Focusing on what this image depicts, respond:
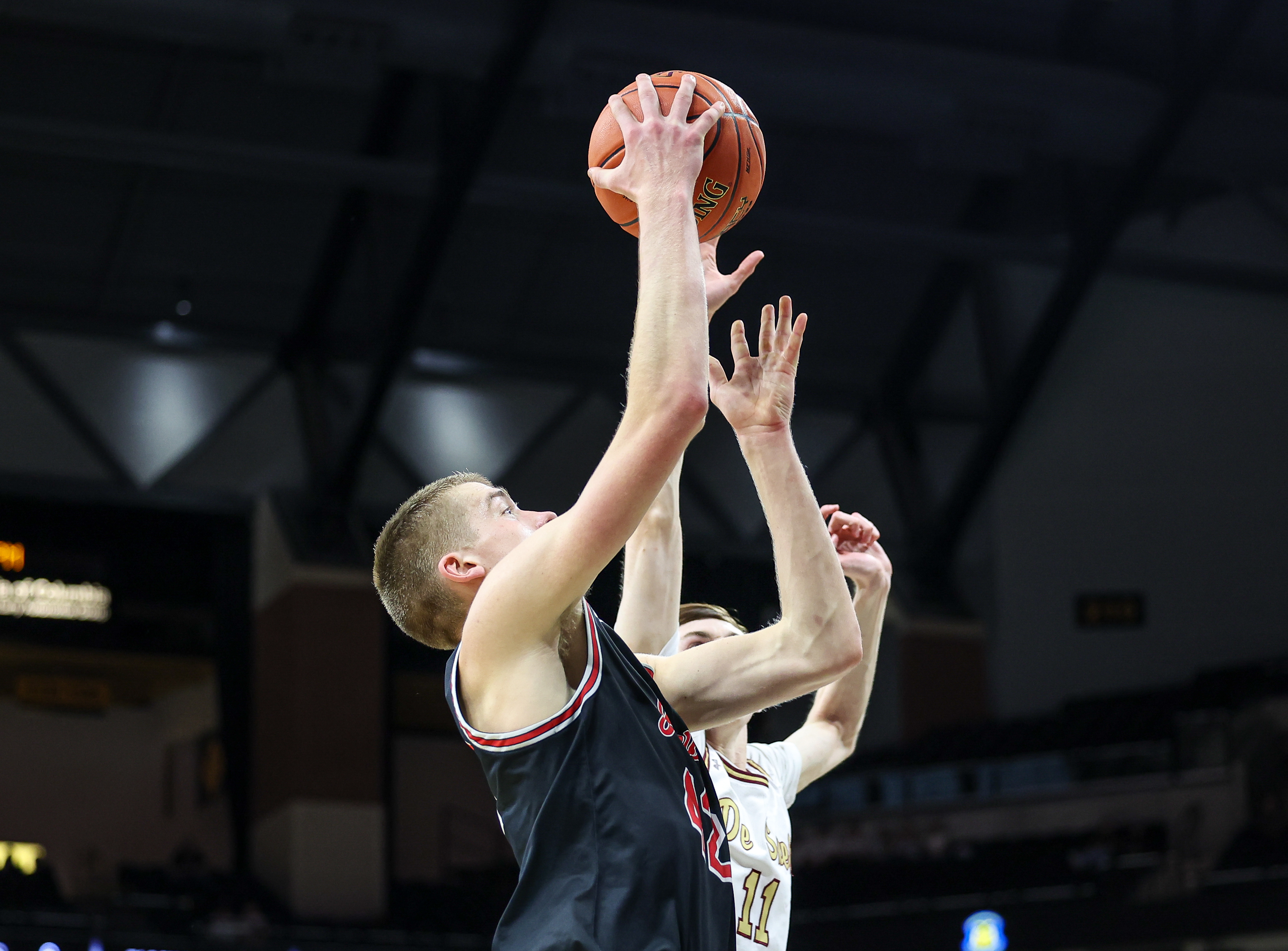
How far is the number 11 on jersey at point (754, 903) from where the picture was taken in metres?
3.31

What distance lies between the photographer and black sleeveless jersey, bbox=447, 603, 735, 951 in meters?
2.18

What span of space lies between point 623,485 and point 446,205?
1145 centimetres

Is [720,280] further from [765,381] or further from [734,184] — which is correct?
[734,184]

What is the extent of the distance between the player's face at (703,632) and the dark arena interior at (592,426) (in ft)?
28.9

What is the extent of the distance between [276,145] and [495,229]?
2189mm

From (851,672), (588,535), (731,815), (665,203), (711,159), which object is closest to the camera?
(588,535)

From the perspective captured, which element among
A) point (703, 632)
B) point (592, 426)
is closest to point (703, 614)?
point (703, 632)

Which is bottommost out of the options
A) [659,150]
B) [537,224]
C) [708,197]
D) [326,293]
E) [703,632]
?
[703,632]

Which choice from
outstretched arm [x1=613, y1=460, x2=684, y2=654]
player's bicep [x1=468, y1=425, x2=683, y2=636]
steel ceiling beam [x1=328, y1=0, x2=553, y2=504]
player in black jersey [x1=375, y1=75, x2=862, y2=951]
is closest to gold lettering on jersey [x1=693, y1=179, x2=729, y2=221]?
player in black jersey [x1=375, y1=75, x2=862, y2=951]

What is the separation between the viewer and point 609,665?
93.7 inches

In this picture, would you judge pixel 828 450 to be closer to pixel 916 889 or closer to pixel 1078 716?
pixel 1078 716

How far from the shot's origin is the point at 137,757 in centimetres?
1916

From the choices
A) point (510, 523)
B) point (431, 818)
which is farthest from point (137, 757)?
point (510, 523)

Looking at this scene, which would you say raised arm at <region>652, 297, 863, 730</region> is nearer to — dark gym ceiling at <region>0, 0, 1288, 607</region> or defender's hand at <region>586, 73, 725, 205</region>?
defender's hand at <region>586, 73, 725, 205</region>
